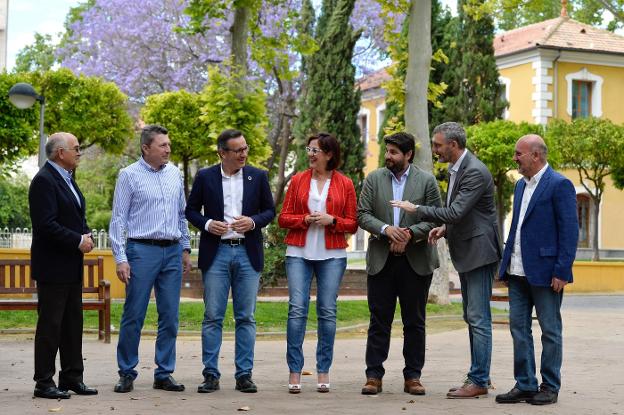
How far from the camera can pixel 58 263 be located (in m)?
8.45

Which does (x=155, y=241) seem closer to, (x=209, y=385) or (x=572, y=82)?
(x=209, y=385)

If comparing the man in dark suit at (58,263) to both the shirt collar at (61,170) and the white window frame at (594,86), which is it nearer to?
the shirt collar at (61,170)

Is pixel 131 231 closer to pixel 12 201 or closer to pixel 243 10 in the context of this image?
pixel 243 10

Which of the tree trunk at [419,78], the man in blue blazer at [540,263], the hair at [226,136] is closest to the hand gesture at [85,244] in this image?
the hair at [226,136]

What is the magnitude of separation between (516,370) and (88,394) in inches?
131

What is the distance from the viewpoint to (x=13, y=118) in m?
26.3

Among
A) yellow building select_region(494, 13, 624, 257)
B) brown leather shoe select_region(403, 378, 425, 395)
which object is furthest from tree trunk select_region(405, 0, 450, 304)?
yellow building select_region(494, 13, 624, 257)

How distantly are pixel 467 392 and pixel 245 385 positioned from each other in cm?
175

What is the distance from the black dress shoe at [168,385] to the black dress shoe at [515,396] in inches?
98.6

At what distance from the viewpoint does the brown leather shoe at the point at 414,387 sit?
8.66 metres

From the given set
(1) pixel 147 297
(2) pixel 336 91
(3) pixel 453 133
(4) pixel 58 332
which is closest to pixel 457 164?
(3) pixel 453 133

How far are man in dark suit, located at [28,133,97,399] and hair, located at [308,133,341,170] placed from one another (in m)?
1.94

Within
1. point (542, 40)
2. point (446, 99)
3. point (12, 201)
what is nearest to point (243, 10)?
point (446, 99)

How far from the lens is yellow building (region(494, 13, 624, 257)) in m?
40.8
